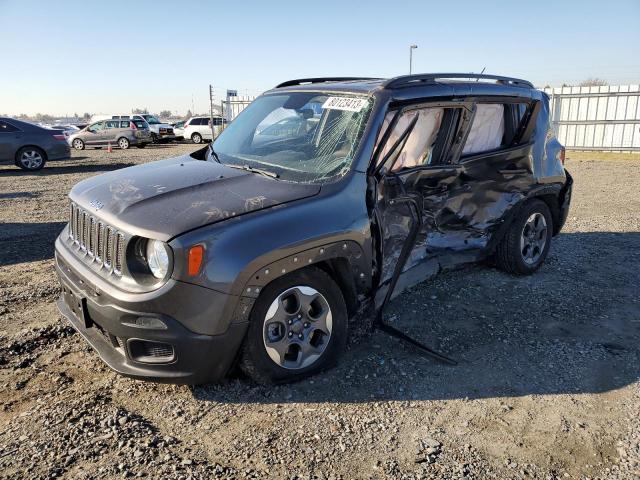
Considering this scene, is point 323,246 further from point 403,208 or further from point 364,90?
point 364,90

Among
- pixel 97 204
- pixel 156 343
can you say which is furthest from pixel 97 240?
pixel 156 343

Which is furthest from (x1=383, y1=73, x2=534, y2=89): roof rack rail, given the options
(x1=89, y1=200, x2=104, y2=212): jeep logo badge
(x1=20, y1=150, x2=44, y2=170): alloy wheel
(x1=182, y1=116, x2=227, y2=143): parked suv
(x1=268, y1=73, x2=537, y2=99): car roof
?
(x1=182, y1=116, x2=227, y2=143): parked suv

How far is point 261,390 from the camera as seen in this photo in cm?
323

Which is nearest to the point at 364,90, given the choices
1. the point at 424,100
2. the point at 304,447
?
the point at 424,100

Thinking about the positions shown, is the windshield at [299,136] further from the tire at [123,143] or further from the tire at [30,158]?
the tire at [123,143]

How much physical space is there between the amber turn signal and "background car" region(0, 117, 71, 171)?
47.0 ft

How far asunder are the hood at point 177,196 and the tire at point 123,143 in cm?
2251

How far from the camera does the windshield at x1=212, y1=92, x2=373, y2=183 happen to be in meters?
3.59

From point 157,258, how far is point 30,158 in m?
14.4

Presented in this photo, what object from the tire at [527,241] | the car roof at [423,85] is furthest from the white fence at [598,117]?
the car roof at [423,85]

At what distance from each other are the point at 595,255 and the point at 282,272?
4748 millimetres

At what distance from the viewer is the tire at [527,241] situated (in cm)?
509

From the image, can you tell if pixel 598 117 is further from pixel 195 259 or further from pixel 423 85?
pixel 195 259

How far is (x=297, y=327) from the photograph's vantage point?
321 cm
